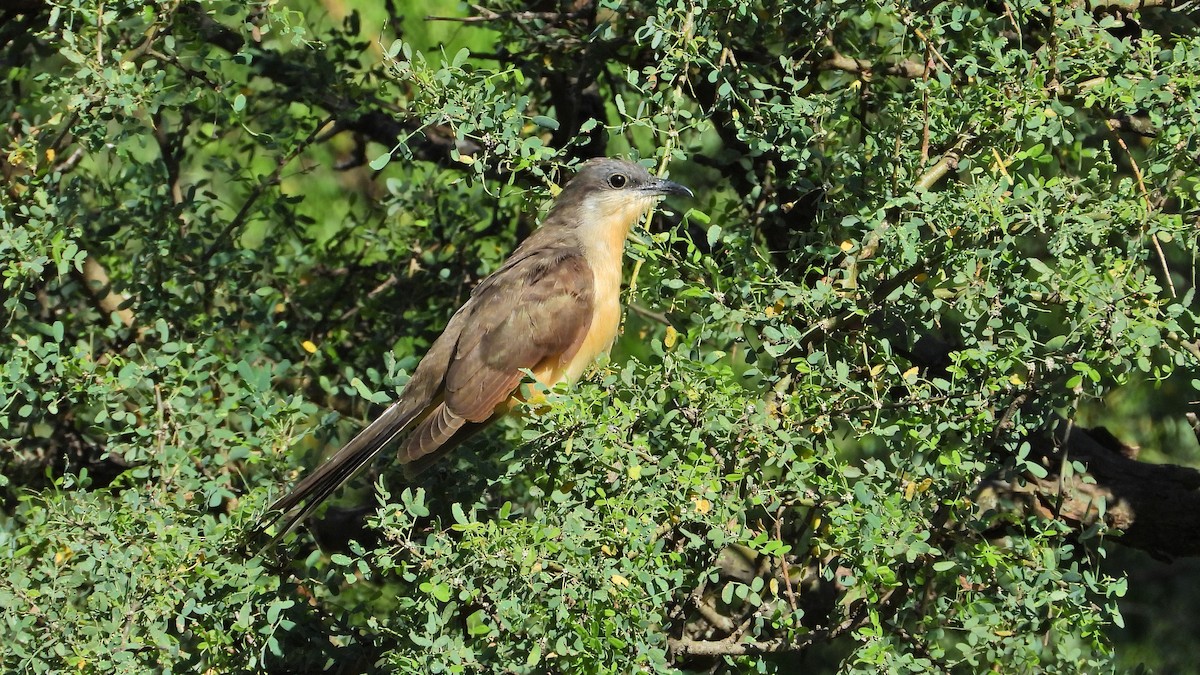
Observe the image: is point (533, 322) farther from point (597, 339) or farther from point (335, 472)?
point (335, 472)

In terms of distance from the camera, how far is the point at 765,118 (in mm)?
3799

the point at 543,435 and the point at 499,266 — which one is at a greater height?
the point at 543,435

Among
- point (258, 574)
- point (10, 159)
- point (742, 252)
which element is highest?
point (10, 159)

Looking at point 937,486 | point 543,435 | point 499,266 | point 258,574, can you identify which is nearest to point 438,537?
point 543,435

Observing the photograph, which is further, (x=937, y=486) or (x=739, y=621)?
(x=739, y=621)

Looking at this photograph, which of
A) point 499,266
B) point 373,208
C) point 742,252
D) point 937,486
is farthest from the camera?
point 373,208

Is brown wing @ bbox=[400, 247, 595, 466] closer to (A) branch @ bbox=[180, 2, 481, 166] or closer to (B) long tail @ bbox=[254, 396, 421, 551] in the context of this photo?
(B) long tail @ bbox=[254, 396, 421, 551]

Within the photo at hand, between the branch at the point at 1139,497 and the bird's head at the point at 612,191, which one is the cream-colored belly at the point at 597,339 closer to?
the bird's head at the point at 612,191

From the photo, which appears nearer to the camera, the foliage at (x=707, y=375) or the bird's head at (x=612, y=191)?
the foliage at (x=707, y=375)

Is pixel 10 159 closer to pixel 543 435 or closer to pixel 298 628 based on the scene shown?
pixel 298 628

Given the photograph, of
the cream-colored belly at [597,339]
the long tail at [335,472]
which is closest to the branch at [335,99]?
the cream-colored belly at [597,339]

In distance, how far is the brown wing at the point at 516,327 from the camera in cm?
467

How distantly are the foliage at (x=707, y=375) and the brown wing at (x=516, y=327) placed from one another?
22 centimetres

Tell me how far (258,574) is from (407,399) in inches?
50.2
